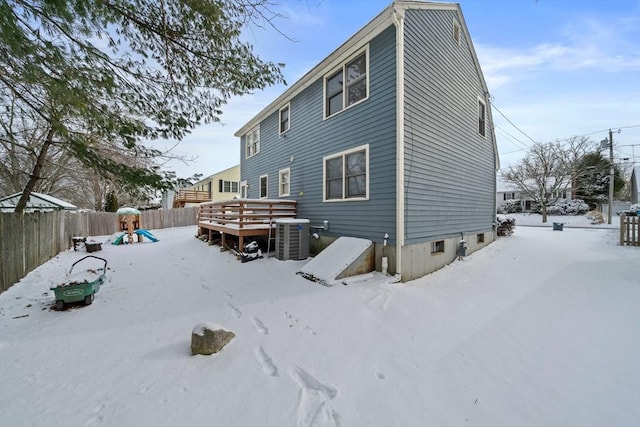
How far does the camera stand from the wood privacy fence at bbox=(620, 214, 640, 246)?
8.55 meters

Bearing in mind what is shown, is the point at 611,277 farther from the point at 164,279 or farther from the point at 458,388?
the point at 164,279

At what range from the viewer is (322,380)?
2.60 m

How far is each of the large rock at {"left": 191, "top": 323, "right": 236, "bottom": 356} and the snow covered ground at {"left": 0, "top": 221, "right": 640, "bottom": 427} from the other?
0.38ft

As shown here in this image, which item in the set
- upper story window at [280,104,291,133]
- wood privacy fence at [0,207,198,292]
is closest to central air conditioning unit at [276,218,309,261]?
upper story window at [280,104,291,133]

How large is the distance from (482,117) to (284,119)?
24.6 feet

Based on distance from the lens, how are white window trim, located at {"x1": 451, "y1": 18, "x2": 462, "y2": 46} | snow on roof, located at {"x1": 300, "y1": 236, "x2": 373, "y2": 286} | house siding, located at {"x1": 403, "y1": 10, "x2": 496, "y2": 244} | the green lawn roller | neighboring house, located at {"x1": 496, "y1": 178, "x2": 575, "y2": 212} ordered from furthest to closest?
neighboring house, located at {"x1": 496, "y1": 178, "x2": 575, "y2": 212} → white window trim, located at {"x1": 451, "y1": 18, "x2": 462, "y2": 46} → house siding, located at {"x1": 403, "y1": 10, "x2": 496, "y2": 244} → snow on roof, located at {"x1": 300, "y1": 236, "x2": 373, "y2": 286} → the green lawn roller

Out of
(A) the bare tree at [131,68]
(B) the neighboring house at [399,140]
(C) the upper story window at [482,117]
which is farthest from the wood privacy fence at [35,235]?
(C) the upper story window at [482,117]

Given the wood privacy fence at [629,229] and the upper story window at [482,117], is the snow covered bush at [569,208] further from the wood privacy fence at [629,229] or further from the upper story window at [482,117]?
the upper story window at [482,117]

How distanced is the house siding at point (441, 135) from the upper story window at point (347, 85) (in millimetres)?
1212

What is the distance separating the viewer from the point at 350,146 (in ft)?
23.4

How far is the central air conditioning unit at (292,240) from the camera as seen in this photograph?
754 centimetres

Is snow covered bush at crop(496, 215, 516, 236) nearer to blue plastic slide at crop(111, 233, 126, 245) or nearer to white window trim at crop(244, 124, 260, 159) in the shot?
white window trim at crop(244, 124, 260, 159)

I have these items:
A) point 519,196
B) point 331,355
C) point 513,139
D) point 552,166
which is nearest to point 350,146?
point 331,355

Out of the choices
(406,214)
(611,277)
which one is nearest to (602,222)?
(611,277)
